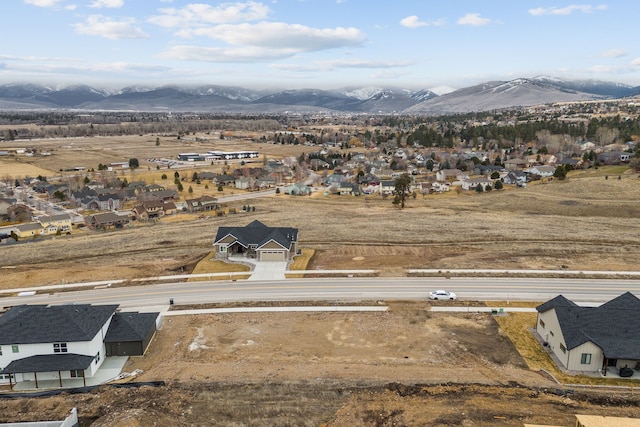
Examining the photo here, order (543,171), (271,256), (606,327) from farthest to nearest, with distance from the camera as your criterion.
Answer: (543,171) → (271,256) → (606,327)

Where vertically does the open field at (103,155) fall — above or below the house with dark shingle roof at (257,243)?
above

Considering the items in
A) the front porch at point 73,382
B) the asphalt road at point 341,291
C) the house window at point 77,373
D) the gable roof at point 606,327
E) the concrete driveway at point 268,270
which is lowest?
→ the front porch at point 73,382

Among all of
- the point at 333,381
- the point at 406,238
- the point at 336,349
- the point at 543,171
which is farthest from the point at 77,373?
the point at 543,171

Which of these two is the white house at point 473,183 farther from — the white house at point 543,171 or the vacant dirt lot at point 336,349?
the vacant dirt lot at point 336,349

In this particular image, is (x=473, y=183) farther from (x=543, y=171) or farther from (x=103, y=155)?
(x=103, y=155)

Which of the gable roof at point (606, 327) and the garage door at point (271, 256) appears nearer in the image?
the gable roof at point (606, 327)

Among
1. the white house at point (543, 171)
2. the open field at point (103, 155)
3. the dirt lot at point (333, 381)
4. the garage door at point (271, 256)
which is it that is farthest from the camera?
the open field at point (103, 155)

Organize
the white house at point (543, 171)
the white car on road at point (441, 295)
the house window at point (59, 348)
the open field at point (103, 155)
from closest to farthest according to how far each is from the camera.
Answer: the house window at point (59, 348) → the white car on road at point (441, 295) → the white house at point (543, 171) → the open field at point (103, 155)

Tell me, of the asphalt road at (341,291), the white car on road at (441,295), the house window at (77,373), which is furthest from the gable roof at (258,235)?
the house window at (77,373)
